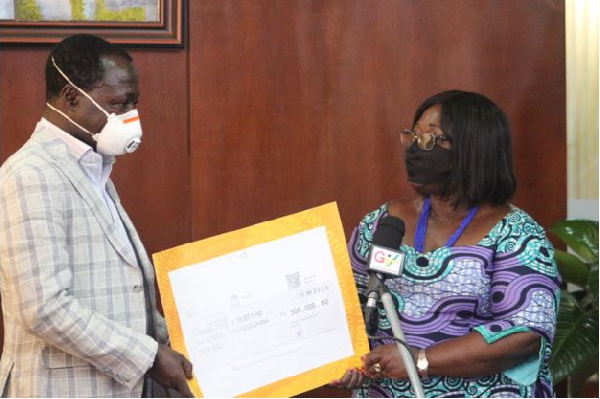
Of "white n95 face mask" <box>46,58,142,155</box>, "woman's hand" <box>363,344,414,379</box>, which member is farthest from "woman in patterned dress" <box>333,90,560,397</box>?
"white n95 face mask" <box>46,58,142,155</box>

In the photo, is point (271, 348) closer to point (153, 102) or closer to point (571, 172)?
point (153, 102)

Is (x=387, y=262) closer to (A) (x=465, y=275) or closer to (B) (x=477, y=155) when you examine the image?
(A) (x=465, y=275)

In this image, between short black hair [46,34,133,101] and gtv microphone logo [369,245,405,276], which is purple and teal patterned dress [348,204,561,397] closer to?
gtv microphone logo [369,245,405,276]

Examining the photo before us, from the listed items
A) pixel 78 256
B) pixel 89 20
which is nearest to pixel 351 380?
pixel 78 256

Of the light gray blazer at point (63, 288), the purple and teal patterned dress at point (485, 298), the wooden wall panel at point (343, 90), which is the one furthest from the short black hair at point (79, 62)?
the wooden wall panel at point (343, 90)

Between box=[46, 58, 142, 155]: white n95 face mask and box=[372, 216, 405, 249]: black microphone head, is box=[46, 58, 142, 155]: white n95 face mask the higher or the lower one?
the higher one

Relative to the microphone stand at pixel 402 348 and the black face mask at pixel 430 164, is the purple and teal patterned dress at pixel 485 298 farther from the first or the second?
the microphone stand at pixel 402 348

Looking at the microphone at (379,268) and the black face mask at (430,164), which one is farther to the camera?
the black face mask at (430,164)

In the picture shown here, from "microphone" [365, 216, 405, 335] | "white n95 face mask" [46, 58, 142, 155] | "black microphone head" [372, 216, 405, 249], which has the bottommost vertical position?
"microphone" [365, 216, 405, 335]

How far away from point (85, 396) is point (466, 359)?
972 mm

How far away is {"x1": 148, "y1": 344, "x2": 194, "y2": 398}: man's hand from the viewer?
7.59 feet

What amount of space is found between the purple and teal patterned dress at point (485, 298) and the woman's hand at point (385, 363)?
67mm

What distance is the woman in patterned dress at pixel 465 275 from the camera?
7.77 feet

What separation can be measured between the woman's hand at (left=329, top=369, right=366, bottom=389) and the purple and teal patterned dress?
9 cm
